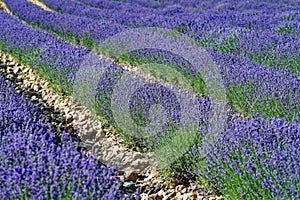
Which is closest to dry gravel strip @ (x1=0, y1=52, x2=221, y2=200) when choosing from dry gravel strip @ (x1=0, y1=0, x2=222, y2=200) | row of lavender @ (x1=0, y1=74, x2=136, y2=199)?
dry gravel strip @ (x1=0, y1=0, x2=222, y2=200)

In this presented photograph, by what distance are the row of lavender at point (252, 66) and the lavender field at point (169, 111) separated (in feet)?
0.04

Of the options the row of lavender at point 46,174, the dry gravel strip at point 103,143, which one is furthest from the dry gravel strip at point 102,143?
the row of lavender at point 46,174

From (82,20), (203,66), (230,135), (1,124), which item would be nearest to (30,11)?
(82,20)

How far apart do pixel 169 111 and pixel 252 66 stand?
1.27 metres

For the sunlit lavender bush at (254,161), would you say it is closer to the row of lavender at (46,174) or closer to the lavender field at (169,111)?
the lavender field at (169,111)

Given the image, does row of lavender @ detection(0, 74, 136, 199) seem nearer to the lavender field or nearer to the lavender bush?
the lavender field

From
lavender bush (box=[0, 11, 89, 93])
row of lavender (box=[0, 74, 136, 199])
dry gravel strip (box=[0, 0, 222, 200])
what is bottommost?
row of lavender (box=[0, 74, 136, 199])

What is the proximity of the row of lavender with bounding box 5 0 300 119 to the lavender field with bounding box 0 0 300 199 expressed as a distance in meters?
0.01

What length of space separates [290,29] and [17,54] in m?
3.69

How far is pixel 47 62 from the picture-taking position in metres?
5.16

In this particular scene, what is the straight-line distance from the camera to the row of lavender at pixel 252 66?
365 centimetres

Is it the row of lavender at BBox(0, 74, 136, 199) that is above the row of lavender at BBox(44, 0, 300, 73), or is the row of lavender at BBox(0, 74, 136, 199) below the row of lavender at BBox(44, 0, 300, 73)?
below

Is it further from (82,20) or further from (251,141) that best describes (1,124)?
(82,20)

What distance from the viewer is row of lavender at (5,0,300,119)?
365 cm
